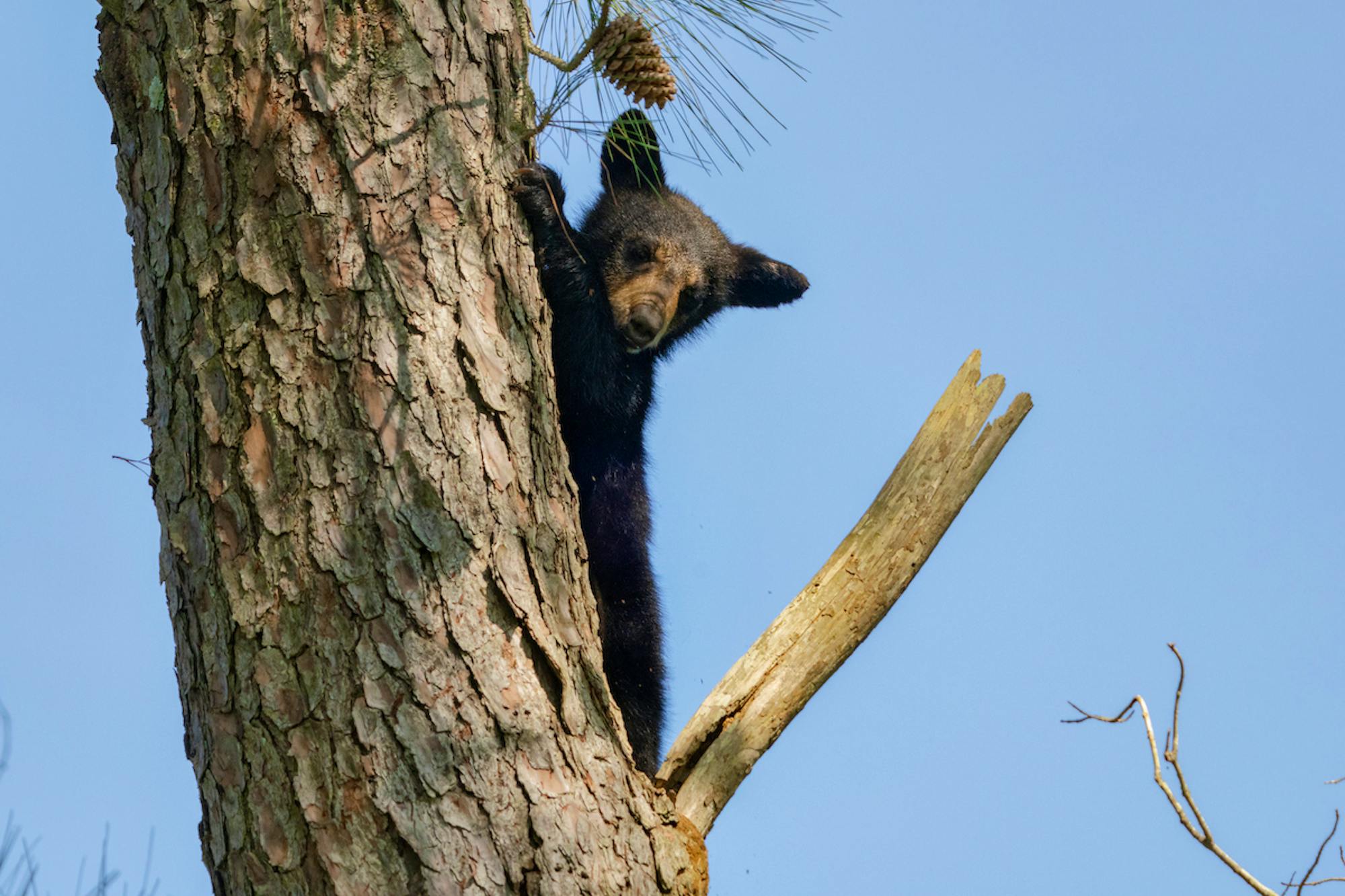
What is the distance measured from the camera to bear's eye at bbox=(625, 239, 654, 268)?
4594 millimetres

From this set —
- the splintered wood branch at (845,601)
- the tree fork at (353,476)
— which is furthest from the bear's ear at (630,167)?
the tree fork at (353,476)

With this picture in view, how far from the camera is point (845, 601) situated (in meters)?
3.33

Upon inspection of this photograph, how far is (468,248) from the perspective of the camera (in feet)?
8.69

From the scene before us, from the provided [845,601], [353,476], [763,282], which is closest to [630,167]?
[763,282]

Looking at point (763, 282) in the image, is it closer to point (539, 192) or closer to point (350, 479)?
point (539, 192)

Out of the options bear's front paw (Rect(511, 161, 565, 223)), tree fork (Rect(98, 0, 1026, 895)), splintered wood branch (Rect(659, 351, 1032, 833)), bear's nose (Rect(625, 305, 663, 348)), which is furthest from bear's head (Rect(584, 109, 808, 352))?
tree fork (Rect(98, 0, 1026, 895))

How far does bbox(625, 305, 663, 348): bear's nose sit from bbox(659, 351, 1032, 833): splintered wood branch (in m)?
1.18

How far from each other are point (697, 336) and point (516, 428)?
9.03 ft

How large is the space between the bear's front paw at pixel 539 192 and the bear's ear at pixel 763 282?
1931 millimetres

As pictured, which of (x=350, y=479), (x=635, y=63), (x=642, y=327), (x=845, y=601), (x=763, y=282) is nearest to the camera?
(x=350, y=479)

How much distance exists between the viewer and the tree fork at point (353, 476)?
2.34m

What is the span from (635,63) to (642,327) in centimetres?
123

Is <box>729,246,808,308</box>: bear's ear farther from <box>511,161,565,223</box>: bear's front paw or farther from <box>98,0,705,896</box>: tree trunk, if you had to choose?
<box>98,0,705,896</box>: tree trunk

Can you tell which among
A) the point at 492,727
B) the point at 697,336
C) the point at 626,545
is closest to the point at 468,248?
the point at 492,727
